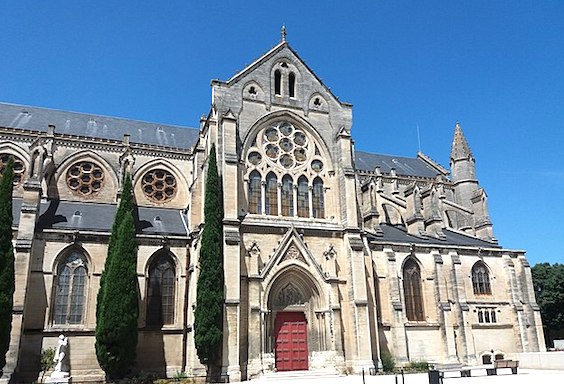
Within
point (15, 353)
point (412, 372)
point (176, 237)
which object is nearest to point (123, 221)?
point (176, 237)

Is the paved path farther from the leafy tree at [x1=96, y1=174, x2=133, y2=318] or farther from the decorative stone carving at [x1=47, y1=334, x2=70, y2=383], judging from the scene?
the leafy tree at [x1=96, y1=174, x2=133, y2=318]

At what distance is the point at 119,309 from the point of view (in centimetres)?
2438

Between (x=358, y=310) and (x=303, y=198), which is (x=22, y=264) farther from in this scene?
(x=358, y=310)

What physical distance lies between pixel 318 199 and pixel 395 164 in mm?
23110

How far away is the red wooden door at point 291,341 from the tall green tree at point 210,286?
386 cm

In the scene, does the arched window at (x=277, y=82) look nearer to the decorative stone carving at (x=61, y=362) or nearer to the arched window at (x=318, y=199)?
the arched window at (x=318, y=199)

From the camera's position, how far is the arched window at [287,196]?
2917 cm

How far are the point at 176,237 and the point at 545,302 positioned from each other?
40859mm

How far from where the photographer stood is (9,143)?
33.5 m

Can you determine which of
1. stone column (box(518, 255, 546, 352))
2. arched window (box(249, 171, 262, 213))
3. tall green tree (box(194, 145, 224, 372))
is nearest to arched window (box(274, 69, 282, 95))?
arched window (box(249, 171, 262, 213))

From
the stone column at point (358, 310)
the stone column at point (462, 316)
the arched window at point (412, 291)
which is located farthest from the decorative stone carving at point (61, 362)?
the stone column at point (462, 316)

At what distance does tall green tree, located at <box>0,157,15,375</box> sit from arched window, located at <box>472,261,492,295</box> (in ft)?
95.8

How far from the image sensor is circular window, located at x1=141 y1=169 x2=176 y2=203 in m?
35.9

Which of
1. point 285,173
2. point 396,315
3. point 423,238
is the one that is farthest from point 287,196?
point 423,238
